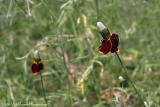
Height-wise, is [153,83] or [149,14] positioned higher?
[149,14]

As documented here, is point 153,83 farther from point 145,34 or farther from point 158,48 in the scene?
point 145,34

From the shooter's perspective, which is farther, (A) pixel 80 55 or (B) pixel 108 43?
(A) pixel 80 55

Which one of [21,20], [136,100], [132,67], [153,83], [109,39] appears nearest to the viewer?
[109,39]

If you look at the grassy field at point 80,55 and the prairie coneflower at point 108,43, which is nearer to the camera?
the prairie coneflower at point 108,43

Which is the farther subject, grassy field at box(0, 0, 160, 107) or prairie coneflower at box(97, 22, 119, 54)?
grassy field at box(0, 0, 160, 107)

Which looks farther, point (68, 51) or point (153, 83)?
point (68, 51)

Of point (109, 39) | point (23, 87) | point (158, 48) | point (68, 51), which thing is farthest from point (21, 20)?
point (109, 39)

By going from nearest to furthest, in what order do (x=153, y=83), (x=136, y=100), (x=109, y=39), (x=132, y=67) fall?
(x=109, y=39) < (x=136, y=100) < (x=153, y=83) < (x=132, y=67)

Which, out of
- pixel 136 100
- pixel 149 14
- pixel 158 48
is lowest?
pixel 136 100
